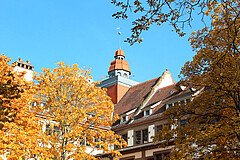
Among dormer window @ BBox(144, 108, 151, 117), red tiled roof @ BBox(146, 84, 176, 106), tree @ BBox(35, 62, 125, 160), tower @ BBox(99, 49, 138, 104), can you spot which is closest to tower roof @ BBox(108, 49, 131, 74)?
tower @ BBox(99, 49, 138, 104)

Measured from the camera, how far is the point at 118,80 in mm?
48500

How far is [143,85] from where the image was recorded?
149ft

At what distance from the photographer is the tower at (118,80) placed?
157ft

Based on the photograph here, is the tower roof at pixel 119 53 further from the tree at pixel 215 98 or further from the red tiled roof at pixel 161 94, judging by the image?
the tree at pixel 215 98

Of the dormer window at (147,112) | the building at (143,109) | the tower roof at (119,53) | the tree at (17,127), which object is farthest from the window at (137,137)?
the tower roof at (119,53)

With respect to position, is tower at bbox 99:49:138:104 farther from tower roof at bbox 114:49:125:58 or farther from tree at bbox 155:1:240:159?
tree at bbox 155:1:240:159

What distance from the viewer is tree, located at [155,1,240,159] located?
1546cm

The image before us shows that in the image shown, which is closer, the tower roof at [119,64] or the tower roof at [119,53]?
the tower roof at [119,64]

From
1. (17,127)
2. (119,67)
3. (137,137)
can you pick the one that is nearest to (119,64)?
(119,67)

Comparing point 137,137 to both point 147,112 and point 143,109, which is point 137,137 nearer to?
point 147,112

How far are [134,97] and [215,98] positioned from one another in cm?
2661

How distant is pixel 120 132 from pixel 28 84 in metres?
19.6

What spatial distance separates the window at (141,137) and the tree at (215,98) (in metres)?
17.9

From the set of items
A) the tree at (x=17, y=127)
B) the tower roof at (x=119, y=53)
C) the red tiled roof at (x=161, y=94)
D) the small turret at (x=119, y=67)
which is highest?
the tower roof at (x=119, y=53)
